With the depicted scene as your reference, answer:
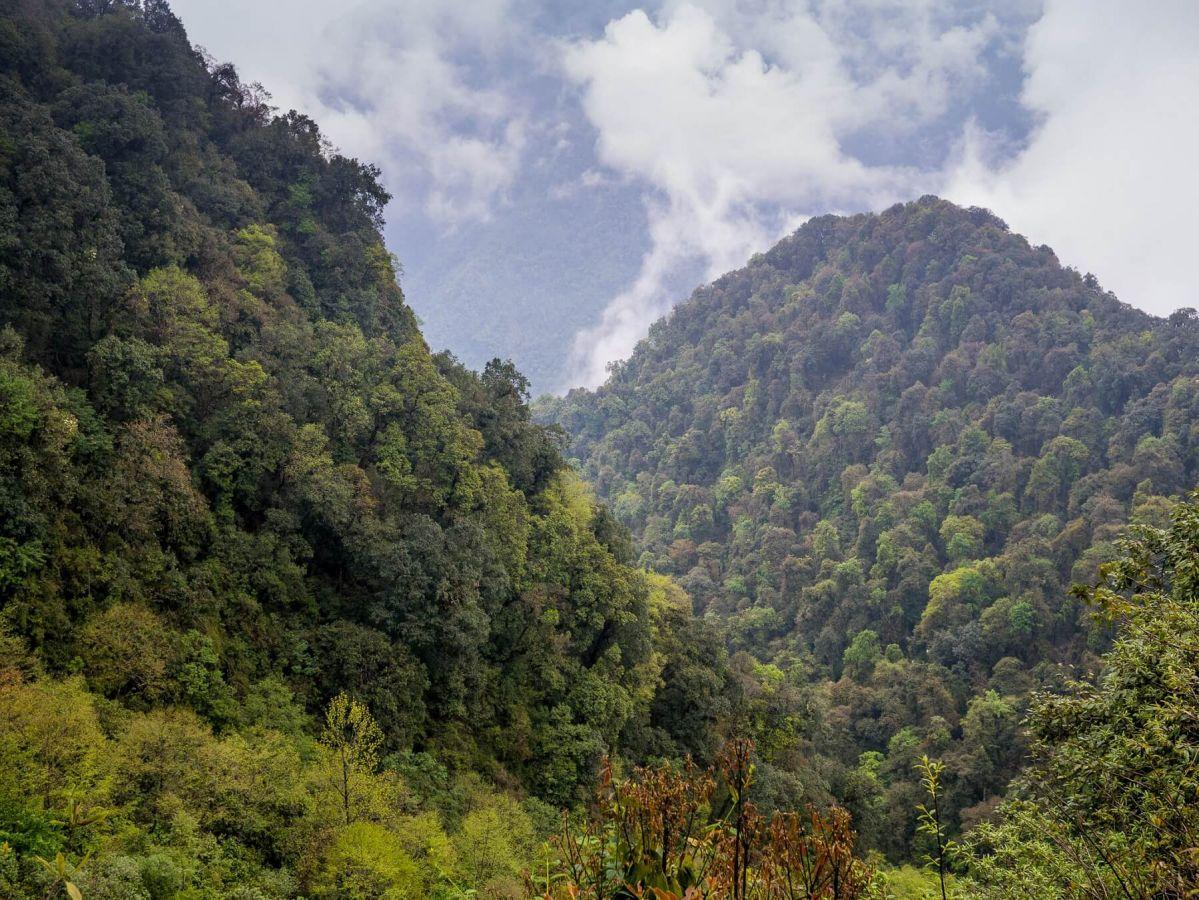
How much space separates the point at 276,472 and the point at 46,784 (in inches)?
513

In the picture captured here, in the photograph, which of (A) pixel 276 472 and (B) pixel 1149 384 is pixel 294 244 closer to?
(A) pixel 276 472

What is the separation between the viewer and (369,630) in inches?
885

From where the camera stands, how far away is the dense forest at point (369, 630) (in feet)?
25.2

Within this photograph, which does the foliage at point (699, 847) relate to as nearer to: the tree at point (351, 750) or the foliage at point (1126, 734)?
the foliage at point (1126, 734)

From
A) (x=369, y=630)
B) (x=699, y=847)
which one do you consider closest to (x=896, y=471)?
(x=369, y=630)

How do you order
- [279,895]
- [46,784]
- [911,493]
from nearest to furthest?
1. [46,784]
2. [279,895]
3. [911,493]

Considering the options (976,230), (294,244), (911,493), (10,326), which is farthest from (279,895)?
(976,230)

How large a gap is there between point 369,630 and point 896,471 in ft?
212

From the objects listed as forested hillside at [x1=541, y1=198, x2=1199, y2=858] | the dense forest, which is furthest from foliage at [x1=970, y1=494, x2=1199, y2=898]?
forested hillside at [x1=541, y1=198, x2=1199, y2=858]

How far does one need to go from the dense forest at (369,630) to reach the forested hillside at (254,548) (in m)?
0.11

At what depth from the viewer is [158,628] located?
58.1 ft

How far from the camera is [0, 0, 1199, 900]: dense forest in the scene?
768cm

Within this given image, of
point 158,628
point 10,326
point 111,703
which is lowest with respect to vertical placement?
point 111,703

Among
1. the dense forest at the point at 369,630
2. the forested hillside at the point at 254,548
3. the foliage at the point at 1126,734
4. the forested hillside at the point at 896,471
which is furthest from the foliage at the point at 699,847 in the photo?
the forested hillside at the point at 896,471
